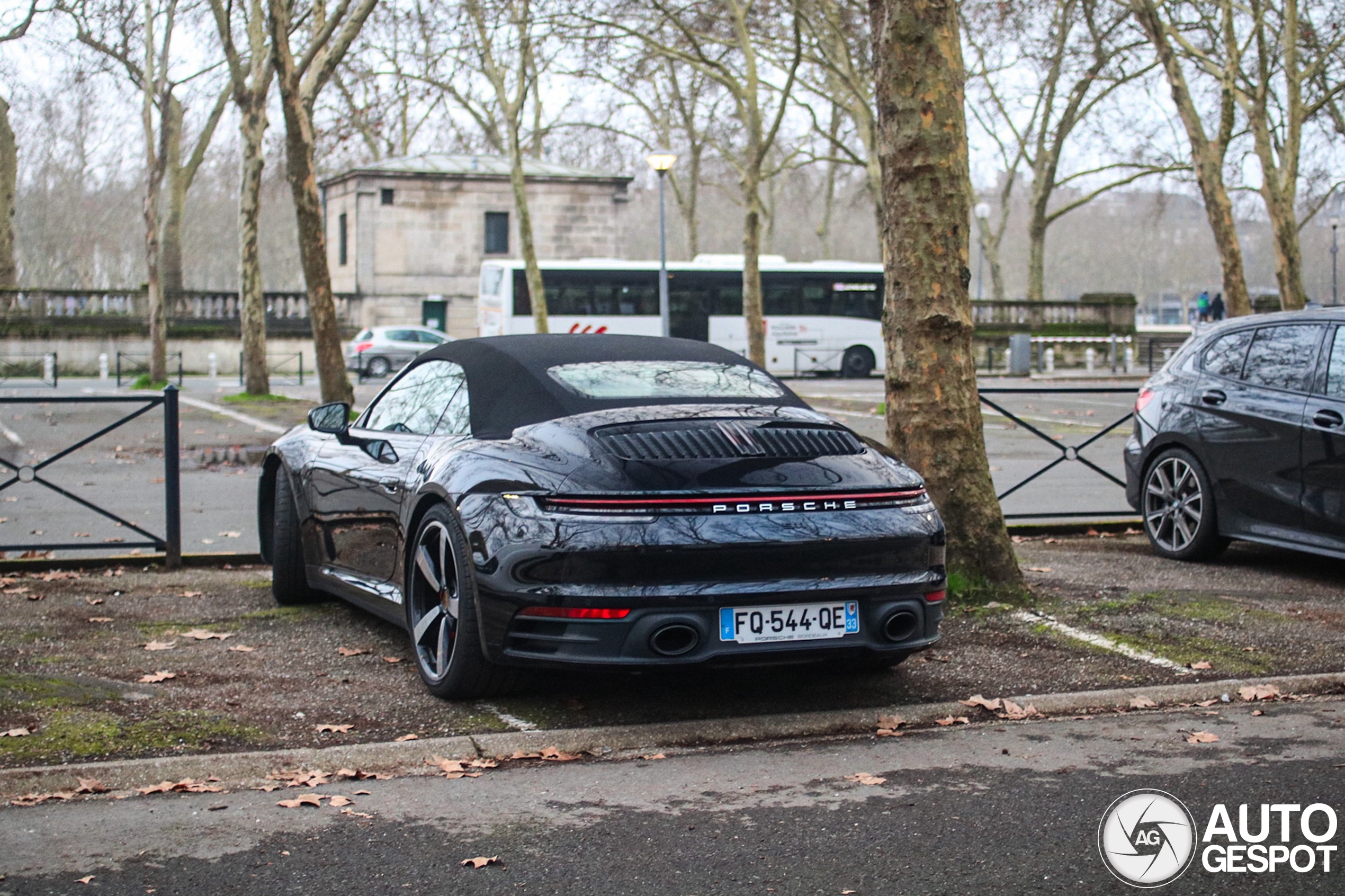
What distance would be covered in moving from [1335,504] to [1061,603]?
1.75 metres

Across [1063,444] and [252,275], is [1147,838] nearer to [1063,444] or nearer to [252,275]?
[1063,444]

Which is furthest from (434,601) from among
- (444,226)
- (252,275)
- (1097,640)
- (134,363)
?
(444,226)

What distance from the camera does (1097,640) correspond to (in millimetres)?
6922

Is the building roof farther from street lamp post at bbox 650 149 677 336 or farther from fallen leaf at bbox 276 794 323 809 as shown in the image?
fallen leaf at bbox 276 794 323 809

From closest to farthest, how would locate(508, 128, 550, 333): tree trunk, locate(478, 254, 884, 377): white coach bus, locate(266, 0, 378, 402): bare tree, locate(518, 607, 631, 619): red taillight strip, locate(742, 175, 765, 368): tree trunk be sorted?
locate(518, 607, 631, 619): red taillight strip
locate(266, 0, 378, 402): bare tree
locate(742, 175, 765, 368): tree trunk
locate(508, 128, 550, 333): tree trunk
locate(478, 254, 884, 377): white coach bus

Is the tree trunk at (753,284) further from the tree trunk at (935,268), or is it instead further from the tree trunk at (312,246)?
the tree trunk at (935,268)

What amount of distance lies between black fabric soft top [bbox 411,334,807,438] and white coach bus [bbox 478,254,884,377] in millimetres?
36596

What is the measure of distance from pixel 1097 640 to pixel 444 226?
48.2 metres

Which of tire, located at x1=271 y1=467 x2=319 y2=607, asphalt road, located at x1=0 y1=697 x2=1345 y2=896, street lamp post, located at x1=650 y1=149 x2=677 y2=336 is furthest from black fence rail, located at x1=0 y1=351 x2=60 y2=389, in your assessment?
asphalt road, located at x1=0 y1=697 x2=1345 y2=896

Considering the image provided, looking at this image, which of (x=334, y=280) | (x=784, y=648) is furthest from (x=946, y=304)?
(x=334, y=280)

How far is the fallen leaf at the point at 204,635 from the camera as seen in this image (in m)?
7.08

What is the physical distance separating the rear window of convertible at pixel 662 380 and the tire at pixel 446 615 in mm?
769

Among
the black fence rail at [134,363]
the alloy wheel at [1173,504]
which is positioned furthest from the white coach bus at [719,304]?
the alloy wheel at [1173,504]

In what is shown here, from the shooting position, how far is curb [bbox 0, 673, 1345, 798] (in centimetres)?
482
